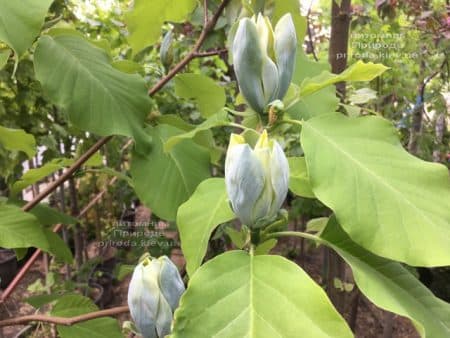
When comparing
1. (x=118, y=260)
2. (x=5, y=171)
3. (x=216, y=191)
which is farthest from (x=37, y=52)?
(x=118, y=260)

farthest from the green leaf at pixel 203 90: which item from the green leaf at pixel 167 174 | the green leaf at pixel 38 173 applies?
the green leaf at pixel 38 173

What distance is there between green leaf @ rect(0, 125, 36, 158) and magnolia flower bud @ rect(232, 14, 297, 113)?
57 centimetres

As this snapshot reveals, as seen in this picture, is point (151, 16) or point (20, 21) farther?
point (151, 16)

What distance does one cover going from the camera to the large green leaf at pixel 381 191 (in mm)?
457

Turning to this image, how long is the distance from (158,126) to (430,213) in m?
0.49

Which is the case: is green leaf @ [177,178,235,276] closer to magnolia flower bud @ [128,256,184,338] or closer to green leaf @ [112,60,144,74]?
magnolia flower bud @ [128,256,184,338]

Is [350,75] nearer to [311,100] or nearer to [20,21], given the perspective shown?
[311,100]

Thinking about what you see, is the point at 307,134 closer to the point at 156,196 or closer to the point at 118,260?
the point at 156,196

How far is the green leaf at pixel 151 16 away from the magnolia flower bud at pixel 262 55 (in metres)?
0.33

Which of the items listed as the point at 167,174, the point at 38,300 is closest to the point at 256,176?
the point at 167,174

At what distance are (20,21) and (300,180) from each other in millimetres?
406

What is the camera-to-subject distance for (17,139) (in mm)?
930

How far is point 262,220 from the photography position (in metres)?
0.51

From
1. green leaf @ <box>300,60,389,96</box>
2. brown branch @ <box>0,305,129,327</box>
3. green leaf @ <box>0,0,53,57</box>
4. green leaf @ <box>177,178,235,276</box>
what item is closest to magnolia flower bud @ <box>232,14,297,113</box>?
green leaf @ <box>300,60,389,96</box>
